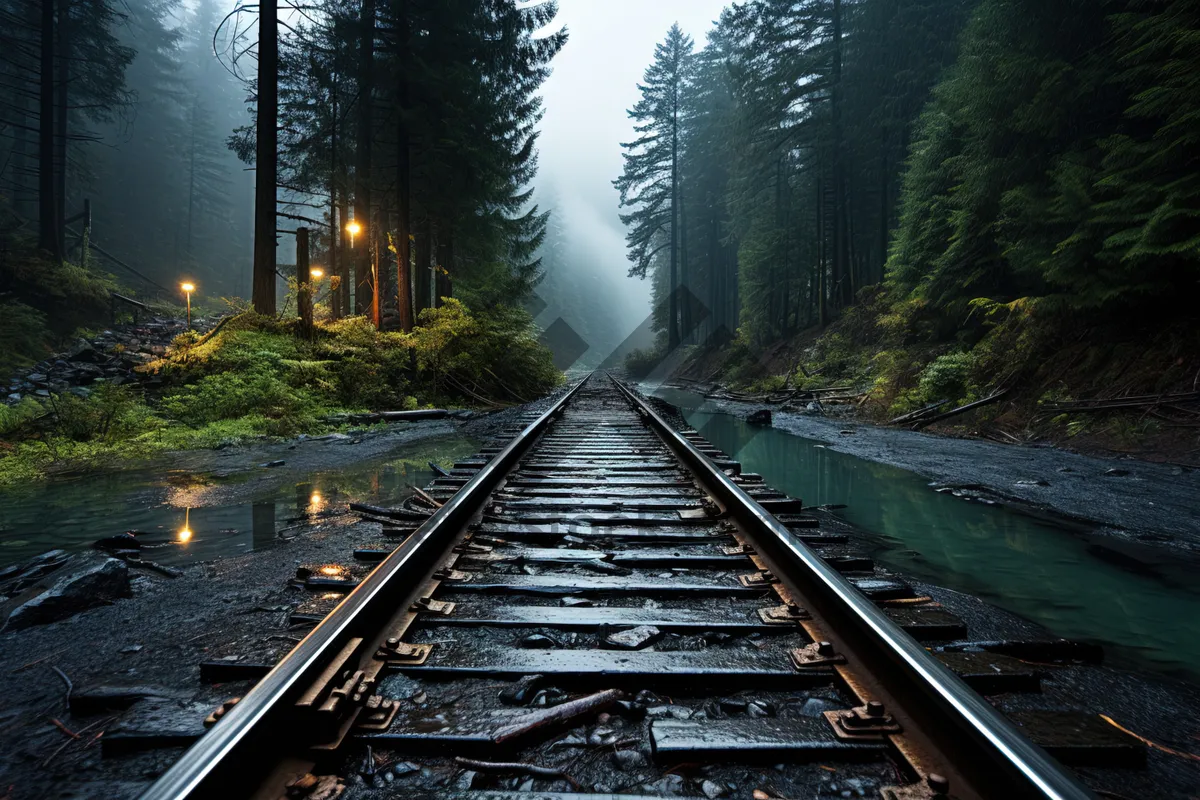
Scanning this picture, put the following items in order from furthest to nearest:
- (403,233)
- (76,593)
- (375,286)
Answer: (375,286) < (403,233) < (76,593)

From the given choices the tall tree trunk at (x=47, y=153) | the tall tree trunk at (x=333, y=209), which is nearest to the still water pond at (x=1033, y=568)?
the tall tree trunk at (x=333, y=209)

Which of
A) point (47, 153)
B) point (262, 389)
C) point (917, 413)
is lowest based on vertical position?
point (917, 413)

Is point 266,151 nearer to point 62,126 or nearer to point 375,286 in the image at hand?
point 375,286

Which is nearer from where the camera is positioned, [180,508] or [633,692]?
[633,692]

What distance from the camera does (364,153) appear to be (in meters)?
15.8

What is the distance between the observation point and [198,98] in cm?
5050

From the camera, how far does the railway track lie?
125 cm

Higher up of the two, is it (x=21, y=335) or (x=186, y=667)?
(x=21, y=335)

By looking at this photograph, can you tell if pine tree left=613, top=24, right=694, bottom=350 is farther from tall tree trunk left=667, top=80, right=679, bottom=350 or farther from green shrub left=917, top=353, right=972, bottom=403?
green shrub left=917, top=353, right=972, bottom=403

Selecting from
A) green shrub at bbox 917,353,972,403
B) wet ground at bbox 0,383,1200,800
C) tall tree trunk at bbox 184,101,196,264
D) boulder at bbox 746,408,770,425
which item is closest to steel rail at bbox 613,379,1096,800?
wet ground at bbox 0,383,1200,800

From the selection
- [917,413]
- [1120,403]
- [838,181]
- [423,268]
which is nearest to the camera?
[1120,403]

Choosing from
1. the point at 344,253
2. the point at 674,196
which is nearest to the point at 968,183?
the point at 344,253

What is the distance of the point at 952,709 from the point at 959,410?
991 centimetres

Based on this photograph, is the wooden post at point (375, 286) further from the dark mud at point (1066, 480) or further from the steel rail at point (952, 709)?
the steel rail at point (952, 709)
